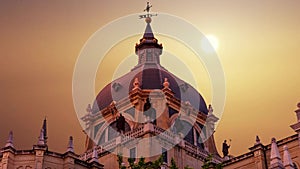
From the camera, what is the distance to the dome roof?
6875 centimetres

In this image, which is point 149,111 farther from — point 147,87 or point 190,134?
point 190,134

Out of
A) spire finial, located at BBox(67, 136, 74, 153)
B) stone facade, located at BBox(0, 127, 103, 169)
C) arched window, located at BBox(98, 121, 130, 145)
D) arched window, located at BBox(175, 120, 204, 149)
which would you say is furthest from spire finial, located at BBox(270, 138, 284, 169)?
arched window, located at BBox(98, 121, 130, 145)

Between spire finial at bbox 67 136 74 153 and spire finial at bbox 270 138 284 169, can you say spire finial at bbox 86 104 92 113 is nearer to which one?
spire finial at bbox 67 136 74 153

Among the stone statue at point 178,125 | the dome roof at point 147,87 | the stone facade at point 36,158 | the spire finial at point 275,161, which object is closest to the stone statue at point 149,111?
the stone statue at point 178,125

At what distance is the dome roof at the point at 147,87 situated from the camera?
2707 inches

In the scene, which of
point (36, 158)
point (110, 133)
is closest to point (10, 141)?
point (36, 158)

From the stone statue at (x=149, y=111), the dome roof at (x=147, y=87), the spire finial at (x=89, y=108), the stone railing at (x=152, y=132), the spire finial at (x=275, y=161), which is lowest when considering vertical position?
the spire finial at (x=275, y=161)

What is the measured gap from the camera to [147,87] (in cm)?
6781

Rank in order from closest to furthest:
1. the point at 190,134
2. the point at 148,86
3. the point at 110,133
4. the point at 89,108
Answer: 1. the point at 110,133
2. the point at 190,134
3. the point at 148,86
4. the point at 89,108

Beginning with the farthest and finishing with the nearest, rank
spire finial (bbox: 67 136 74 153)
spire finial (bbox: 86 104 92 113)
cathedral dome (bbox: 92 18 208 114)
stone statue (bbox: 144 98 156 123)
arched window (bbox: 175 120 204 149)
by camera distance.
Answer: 1. spire finial (bbox: 86 104 92 113)
2. cathedral dome (bbox: 92 18 208 114)
3. arched window (bbox: 175 120 204 149)
4. stone statue (bbox: 144 98 156 123)
5. spire finial (bbox: 67 136 74 153)

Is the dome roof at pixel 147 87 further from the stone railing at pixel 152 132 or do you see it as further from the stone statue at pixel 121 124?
the stone railing at pixel 152 132

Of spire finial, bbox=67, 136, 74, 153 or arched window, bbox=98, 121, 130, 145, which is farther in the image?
arched window, bbox=98, 121, 130, 145

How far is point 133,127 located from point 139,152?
5433 millimetres

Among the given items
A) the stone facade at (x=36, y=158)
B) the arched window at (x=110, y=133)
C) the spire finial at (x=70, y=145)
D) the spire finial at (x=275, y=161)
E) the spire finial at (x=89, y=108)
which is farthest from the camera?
the spire finial at (x=89, y=108)
